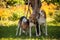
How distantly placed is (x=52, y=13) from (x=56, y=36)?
11.5 inches

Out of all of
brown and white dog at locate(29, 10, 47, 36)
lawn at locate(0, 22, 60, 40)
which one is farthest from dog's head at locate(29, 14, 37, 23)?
lawn at locate(0, 22, 60, 40)

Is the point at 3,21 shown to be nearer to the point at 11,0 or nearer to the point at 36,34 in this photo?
the point at 11,0

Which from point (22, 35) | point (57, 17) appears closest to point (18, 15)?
point (22, 35)

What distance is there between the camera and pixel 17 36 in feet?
7.85

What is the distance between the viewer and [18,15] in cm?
241

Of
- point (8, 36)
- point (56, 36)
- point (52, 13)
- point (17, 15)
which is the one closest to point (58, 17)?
point (52, 13)

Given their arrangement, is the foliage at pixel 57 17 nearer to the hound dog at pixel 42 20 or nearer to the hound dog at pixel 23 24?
the hound dog at pixel 42 20

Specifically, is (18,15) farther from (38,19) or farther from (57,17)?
(57,17)

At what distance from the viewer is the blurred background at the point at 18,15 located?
2.40 meters

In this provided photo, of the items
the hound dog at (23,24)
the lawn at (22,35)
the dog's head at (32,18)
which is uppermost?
the dog's head at (32,18)

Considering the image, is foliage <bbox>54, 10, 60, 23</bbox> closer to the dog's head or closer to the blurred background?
the blurred background

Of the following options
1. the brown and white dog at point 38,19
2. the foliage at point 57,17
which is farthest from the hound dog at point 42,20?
the foliage at point 57,17

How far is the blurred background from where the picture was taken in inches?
94.5

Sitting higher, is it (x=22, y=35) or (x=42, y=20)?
(x=42, y=20)
